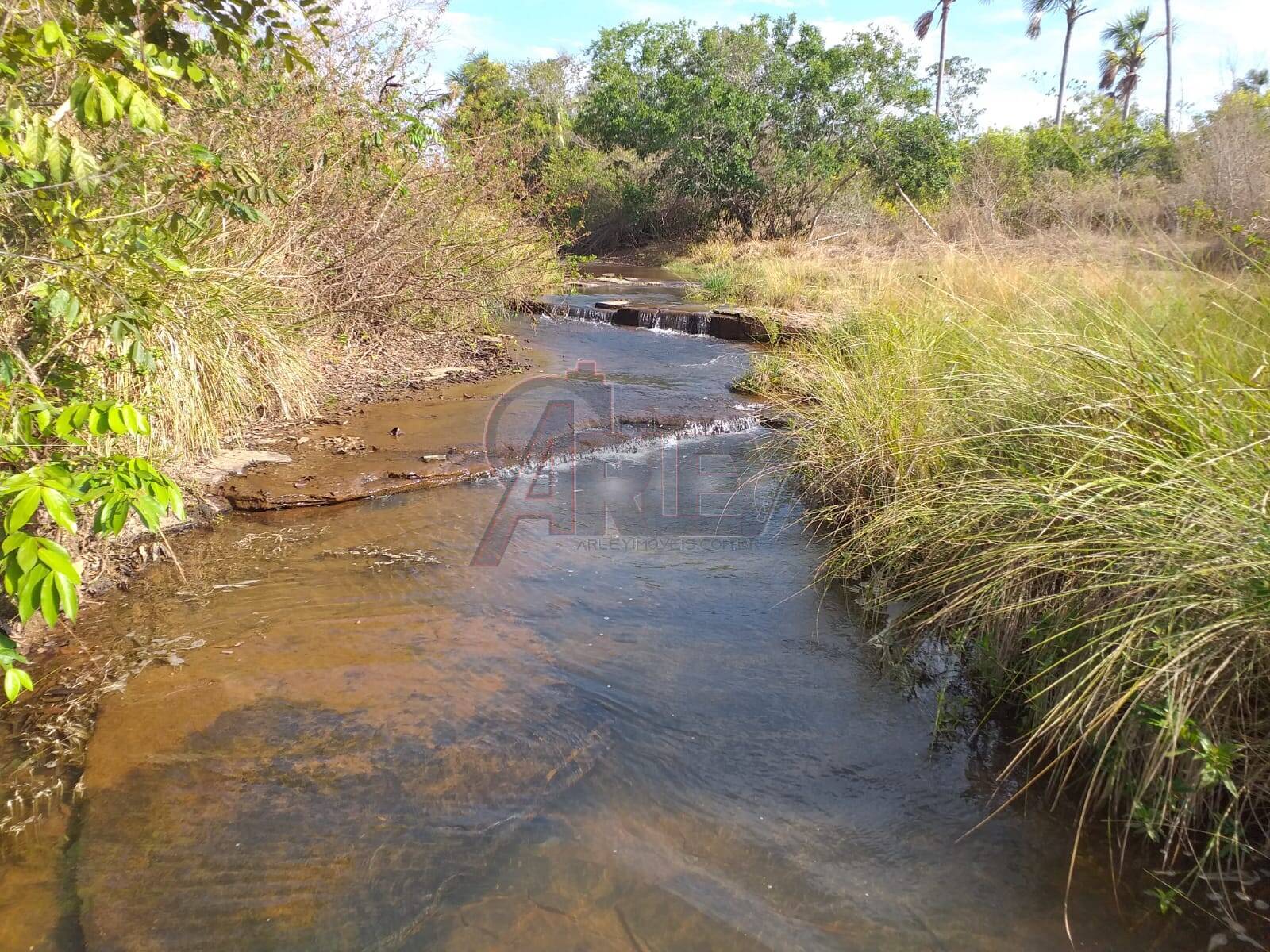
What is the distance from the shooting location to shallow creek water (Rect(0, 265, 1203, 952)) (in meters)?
2.01

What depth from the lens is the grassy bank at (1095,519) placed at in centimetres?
204

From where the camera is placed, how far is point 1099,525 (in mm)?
2377

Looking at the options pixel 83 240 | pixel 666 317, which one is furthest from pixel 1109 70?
pixel 83 240

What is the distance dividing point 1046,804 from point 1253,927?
1.83 ft

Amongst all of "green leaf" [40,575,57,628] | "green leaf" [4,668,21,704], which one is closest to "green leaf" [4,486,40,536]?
"green leaf" [40,575,57,628]

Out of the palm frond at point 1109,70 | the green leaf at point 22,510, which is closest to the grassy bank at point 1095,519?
the green leaf at point 22,510

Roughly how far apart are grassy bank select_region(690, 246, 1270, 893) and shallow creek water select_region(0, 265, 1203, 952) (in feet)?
1.01

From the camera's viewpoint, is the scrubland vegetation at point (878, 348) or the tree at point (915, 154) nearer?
the scrubland vegetation at point (878, 348)

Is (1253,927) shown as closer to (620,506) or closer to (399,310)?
(620,506)

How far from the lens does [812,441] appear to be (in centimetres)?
478

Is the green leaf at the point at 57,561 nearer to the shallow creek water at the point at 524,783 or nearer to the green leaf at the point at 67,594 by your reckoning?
the green leaf at the point at 67,594

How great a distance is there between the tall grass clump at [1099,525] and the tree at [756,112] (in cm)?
1834

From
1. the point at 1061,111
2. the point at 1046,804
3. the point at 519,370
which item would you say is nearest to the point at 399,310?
the point at 519,370

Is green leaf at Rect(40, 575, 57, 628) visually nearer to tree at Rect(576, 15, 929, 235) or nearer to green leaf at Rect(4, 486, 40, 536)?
green leaf at Rect(4, 486, 40, 536)
